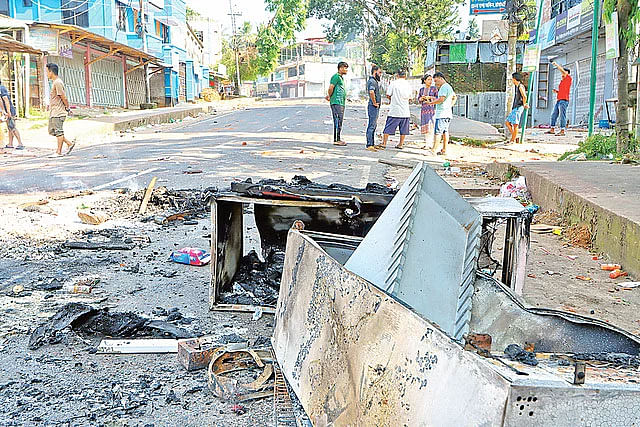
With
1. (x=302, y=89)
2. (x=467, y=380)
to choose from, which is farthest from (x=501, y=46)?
(x=302, y=89)

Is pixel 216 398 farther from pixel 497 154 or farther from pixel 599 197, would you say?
pixel 497 154

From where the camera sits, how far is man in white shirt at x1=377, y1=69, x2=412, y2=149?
14.5 meters

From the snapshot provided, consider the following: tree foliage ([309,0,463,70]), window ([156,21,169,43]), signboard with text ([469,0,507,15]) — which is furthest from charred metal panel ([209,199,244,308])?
tree foliage ([309,0,463,70])

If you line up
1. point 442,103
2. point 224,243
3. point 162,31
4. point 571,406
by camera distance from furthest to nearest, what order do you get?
point 162,31, point 442,103, point 224,243, point 571,406

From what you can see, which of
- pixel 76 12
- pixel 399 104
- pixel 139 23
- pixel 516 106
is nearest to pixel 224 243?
pixel 399 104

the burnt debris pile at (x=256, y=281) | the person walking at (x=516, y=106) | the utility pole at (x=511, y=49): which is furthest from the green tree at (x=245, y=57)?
the burnt debris pile at (x=256, y=281)

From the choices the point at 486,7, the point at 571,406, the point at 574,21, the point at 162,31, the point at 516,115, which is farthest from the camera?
the point at 162,31

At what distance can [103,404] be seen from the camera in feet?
10.1

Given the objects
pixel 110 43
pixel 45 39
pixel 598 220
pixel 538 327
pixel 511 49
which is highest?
pixel 110 43

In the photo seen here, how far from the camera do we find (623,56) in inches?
445

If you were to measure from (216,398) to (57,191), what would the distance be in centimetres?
698

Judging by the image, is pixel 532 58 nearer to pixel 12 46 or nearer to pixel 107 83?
pixel 12 46

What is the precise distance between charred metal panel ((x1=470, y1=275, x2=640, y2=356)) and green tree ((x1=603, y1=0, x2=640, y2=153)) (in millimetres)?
9497

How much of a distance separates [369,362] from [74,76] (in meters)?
32.4
